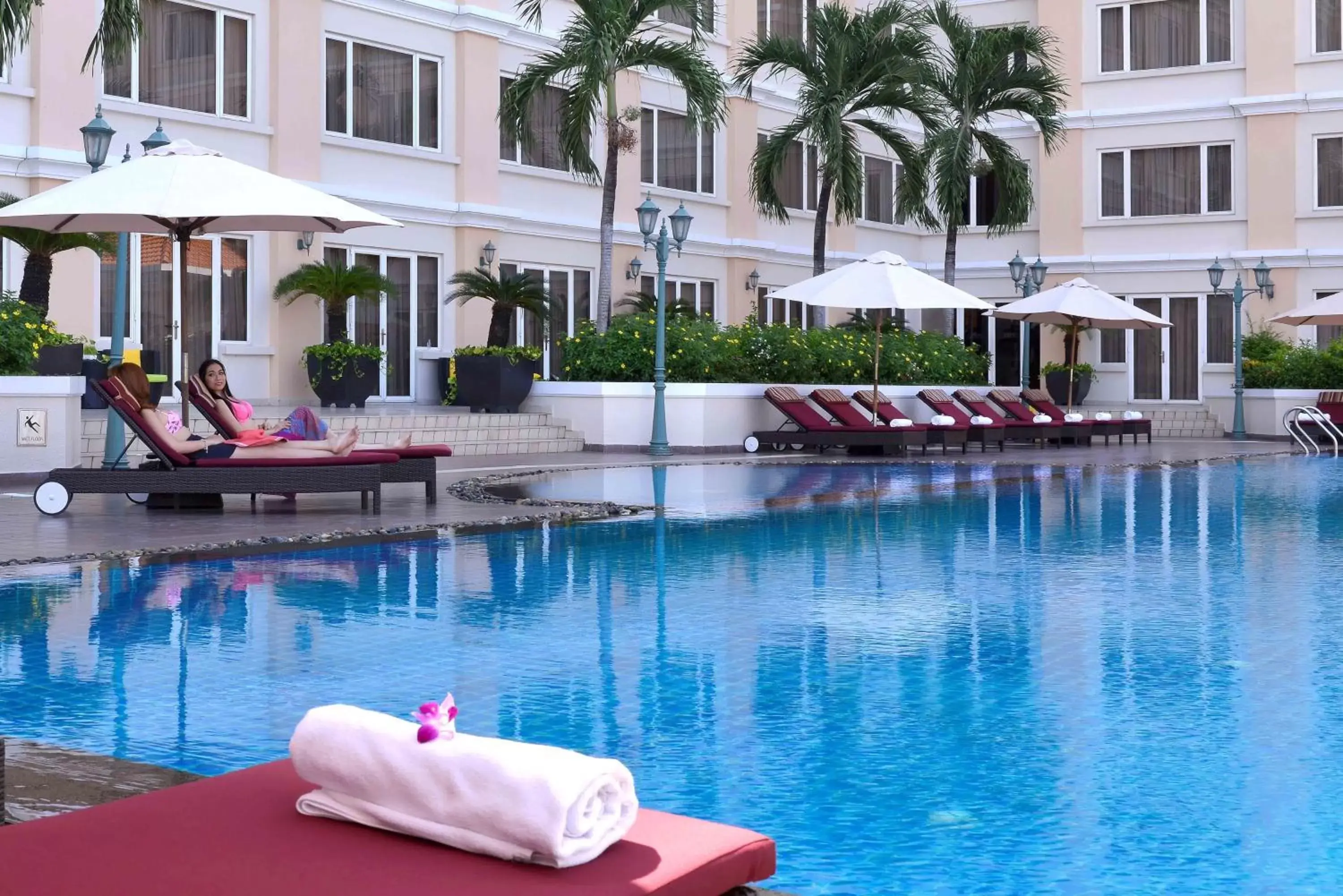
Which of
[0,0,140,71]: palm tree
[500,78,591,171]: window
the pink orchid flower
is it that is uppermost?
[500,78,591,171]: window

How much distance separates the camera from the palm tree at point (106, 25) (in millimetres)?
11438

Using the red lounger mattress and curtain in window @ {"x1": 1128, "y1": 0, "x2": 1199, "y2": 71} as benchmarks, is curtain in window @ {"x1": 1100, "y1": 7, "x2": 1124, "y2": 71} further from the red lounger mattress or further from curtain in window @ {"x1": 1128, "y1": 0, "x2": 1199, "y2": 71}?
the red lounger mattress

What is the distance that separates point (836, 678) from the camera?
632 centimetres

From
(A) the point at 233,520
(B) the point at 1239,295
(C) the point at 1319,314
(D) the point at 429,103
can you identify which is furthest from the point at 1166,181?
(A) the point at 233,520

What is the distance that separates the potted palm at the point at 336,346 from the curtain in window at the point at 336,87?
2563 millimetres

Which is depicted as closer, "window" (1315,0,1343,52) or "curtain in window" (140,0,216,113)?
"curtain in window" (140,0,216,113)

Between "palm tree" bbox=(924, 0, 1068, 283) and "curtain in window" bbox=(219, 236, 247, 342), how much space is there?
13300 millimetres

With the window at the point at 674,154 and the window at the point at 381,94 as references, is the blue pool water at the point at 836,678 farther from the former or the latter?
the window at the point at 674,154

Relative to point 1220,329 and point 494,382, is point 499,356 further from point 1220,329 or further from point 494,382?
point 1220,329

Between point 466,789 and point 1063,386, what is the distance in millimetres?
33830

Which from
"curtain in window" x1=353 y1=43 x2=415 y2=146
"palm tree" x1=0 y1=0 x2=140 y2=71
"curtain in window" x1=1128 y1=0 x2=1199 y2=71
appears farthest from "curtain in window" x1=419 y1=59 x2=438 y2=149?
"curtain in window" x1=1128 y1=0 x2=1199 y2=71

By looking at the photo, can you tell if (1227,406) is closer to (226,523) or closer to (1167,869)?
(226,523)

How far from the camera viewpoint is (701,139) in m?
32.2

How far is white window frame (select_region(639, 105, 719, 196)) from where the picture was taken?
31.0 m
